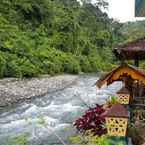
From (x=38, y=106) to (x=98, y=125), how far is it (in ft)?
35.4

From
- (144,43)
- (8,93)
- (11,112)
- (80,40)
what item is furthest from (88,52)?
(144,43)

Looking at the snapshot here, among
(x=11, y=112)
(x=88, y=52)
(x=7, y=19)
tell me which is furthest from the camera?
(x=88, y=52)

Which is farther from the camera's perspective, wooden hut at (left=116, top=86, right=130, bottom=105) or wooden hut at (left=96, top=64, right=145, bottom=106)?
wooden hut at (left=116, top=86, right=130, bottom=105)

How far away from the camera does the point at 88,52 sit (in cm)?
5225

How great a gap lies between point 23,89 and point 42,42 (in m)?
17.8

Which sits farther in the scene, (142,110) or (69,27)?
(69,27)

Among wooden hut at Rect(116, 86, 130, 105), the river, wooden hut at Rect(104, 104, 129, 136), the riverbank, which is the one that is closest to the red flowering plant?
the river

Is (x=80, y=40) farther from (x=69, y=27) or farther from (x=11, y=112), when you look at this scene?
(x=11, y=112)

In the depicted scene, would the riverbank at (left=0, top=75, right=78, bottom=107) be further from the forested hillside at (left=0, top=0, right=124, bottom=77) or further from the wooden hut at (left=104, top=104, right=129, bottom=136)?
the wooden hut at (left=104, top=104, right=129, bottom=136)

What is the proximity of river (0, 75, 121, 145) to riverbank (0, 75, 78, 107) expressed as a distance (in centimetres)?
62

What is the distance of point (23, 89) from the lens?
→ 77.6 feet

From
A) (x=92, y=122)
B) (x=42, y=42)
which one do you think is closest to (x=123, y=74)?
(x=92, y=122)

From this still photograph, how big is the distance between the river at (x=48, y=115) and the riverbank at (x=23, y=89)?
0.62m

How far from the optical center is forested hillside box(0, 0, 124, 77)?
3231 cm
